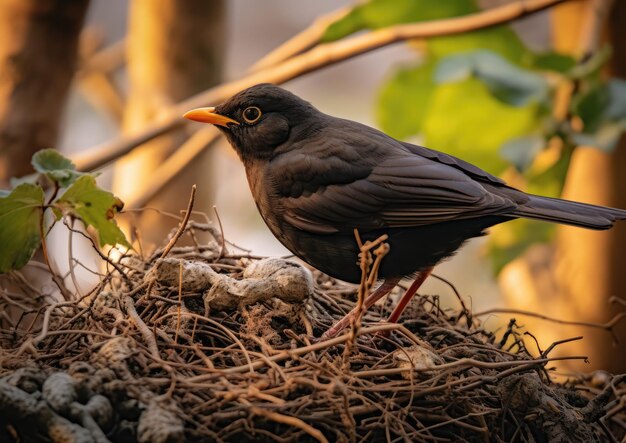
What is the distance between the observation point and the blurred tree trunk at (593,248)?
530 centimetres

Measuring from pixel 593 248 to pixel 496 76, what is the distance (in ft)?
4.78

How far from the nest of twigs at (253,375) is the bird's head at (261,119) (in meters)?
0.68

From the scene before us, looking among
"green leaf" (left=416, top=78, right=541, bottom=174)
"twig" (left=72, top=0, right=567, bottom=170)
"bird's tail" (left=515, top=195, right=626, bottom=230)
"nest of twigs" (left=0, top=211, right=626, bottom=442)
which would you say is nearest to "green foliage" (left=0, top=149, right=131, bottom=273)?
"nest of twigs" (left=0, top=211, right=626, bottom=442)

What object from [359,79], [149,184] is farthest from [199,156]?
[359,79]

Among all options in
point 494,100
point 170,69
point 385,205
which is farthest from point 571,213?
point 170,69

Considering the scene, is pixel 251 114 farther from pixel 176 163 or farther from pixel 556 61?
pixel 556 61

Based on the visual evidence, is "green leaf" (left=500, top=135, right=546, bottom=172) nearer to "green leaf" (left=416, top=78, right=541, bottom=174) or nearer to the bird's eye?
"green leaf" (left=416, top=78, right=541, bottom=174)

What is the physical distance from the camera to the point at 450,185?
11.0 feet

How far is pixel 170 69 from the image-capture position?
18.0 feet

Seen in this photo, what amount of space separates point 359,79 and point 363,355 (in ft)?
26.2

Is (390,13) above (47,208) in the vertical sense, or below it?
above

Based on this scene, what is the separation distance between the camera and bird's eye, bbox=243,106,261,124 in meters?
3.89

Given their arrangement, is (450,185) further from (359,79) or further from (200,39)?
(359,79)

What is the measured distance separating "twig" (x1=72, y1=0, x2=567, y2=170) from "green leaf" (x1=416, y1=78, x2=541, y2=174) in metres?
0.40
